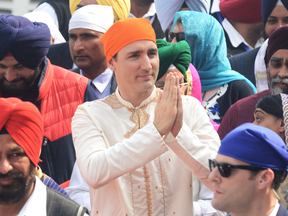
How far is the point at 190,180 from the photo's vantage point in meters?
3.50

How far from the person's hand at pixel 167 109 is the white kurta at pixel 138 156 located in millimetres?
50

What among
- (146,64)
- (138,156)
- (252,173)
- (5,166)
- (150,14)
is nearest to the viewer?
(252,173)

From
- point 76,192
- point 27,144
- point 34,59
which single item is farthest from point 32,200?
point 34,59

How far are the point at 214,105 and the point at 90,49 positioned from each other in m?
1.51

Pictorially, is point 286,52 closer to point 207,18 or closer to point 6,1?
point 207,18

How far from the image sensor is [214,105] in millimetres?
5340

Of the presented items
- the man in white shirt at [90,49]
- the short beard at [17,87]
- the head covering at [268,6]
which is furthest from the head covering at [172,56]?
the head covering at [268,6]

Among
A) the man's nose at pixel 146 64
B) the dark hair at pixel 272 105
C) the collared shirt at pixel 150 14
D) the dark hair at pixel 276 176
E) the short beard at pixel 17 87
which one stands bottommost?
the collared shirt at pixel 150 14

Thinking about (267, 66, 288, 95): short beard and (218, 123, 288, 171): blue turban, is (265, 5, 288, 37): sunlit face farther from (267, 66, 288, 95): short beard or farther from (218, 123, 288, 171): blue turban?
(218, 123, 288, 171): blue turban

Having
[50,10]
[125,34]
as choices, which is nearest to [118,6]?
[50,10]

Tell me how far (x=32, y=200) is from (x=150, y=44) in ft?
4.32

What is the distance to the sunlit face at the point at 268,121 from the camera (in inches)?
154

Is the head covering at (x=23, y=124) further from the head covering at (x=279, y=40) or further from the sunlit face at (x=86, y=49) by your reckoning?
the head covering at (x=279, y=40)

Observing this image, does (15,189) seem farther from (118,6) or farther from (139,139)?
(118,6)
